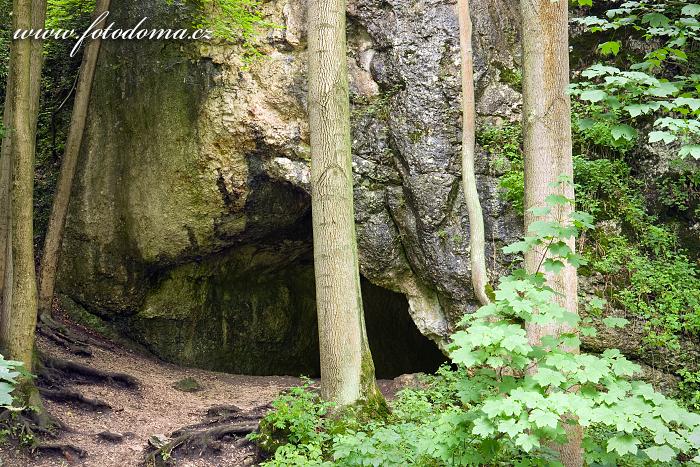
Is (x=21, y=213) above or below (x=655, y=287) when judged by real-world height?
above

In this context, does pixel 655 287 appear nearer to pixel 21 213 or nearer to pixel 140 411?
pixel 140 411

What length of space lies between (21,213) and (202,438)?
2.90 metres

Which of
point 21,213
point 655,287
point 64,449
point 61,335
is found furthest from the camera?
point 61,335

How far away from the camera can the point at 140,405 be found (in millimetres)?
7668

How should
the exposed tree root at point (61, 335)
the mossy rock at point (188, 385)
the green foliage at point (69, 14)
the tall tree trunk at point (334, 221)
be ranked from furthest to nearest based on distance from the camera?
the green foliage at point (69, 14)
the mossy rock at point (188, 385)
the exposed tree root at point (61, 335)
the tall tree trunk at point (334, 221)

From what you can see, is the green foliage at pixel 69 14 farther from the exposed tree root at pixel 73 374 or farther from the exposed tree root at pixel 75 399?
the exposed tree root at pixel 75 399

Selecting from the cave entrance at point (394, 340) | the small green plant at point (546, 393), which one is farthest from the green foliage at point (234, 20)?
the small green plant at point (546, 393)

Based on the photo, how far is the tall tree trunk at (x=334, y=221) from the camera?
554 centimetres

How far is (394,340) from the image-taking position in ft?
43.4

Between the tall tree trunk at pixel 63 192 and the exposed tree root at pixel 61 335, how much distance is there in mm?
227

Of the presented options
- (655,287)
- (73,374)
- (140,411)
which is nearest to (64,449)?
(140,411)

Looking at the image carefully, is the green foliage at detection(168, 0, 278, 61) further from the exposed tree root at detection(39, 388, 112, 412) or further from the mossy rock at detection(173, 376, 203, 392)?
the exposed tree root at detection(39, 388, 112, 412)

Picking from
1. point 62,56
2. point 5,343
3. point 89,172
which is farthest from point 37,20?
point 62,56

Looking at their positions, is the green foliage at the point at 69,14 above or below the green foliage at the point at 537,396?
above
